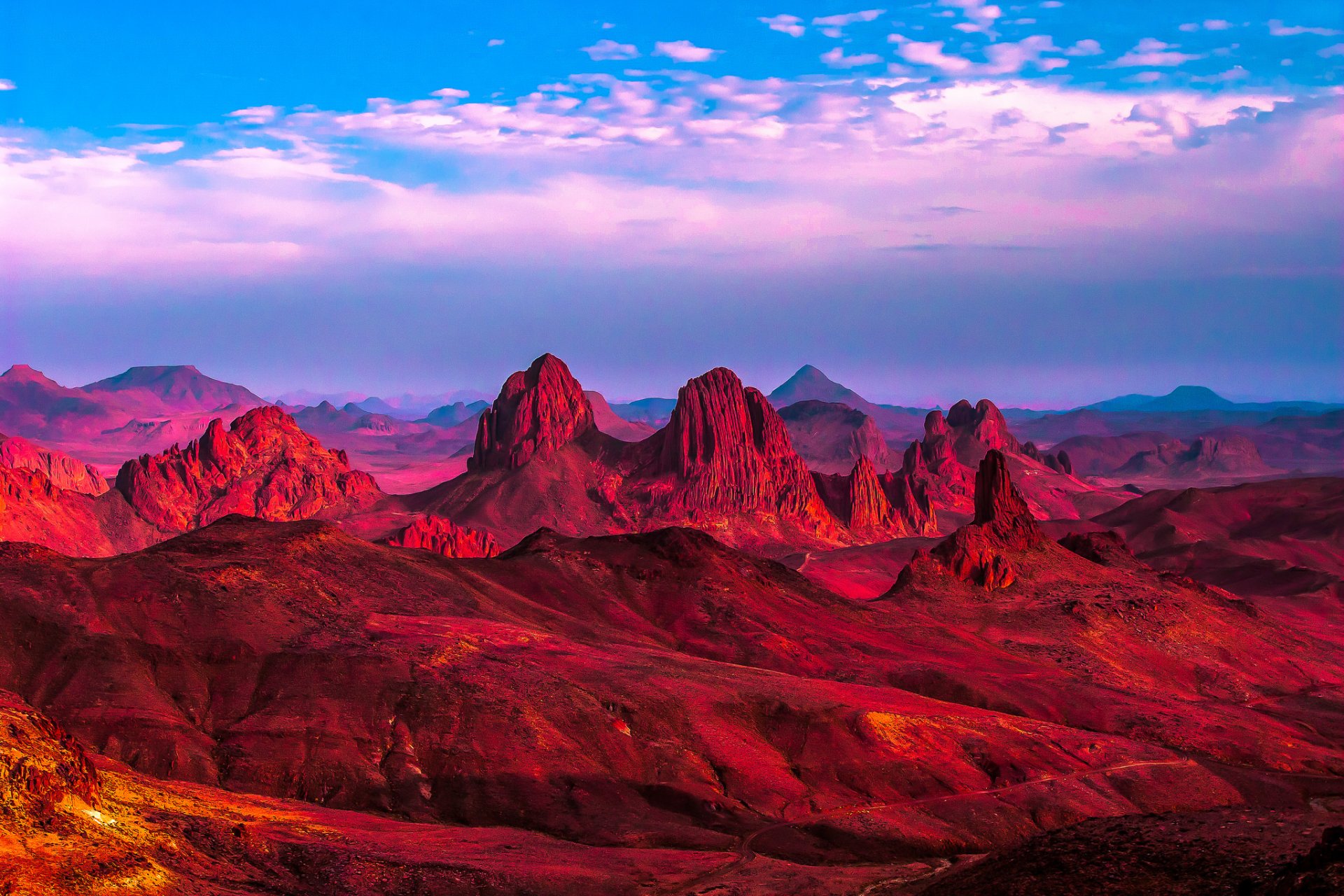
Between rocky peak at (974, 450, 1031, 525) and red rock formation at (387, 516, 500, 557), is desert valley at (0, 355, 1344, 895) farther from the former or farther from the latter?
red rock formation at (387, 516, 500, 557)

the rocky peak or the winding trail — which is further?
the rocky peak

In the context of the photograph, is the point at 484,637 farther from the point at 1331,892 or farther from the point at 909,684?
the point at 1331,892

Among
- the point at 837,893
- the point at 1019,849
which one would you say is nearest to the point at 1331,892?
the point at 1019,849

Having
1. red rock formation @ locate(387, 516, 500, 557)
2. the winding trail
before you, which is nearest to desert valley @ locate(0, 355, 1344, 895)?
the winding trail

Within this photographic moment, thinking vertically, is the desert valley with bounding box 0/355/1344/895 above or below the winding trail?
above

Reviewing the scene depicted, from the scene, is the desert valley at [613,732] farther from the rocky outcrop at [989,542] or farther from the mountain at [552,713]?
the rocky outcrop at [989,542]

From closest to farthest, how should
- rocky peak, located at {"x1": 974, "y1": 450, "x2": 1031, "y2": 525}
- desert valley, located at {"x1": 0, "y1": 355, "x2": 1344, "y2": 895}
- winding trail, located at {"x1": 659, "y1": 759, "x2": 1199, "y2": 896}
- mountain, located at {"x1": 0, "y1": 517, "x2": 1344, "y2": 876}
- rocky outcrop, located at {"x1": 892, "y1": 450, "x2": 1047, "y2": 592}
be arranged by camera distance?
desert valley, located at {"x1": 0, "y1": 355, "x2": 1344, "y2": 895}
winding trail, located at {"x1": 659, "y1": 759, "x2": 1199, "y2": 896}
mountain, located at {"x1": 0, "y1": 517, "x2": 1344, "y2": 876}
rocky outcrop, located at {"x1": 892, "y1": 450, "x2": 1047, "y2": 592}
rocky peak, located at {"x1": 974, "y1": 450, "x2": 1031, "y2": 525}
